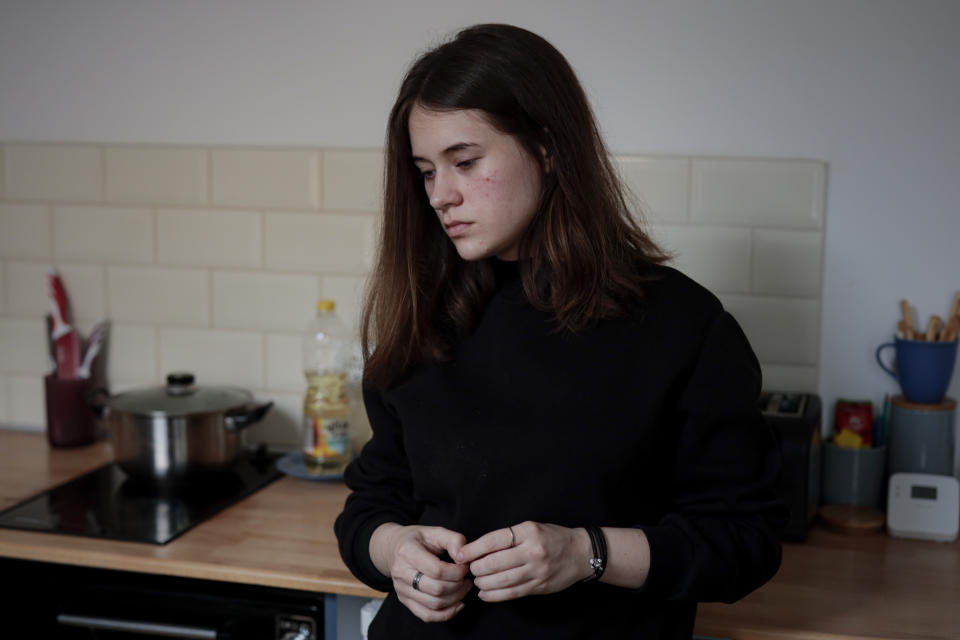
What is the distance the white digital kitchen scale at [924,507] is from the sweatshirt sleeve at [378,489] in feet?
2.95

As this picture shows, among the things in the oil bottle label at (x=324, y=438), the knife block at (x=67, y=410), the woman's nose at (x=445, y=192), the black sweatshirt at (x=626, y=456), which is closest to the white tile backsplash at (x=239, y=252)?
the knife block at (x=67, y=410)

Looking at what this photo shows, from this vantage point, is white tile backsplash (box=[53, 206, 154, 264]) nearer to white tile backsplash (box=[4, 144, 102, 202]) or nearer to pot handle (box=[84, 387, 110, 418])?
white tile backsplash (box=[4, 144, 102, 202])

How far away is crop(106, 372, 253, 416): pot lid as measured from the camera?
1888mm

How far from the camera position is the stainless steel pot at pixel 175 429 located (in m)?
1.89

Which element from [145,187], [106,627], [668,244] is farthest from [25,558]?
[668,244]

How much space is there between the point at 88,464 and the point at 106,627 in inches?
21.5

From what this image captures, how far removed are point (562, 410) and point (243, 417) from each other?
94cm

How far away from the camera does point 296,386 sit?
2178mm

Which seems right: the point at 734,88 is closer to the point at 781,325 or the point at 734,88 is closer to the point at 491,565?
the point at 781,325

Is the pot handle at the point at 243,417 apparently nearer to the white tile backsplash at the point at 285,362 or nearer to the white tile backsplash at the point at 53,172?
the white tile backsplash at the point at 285,362

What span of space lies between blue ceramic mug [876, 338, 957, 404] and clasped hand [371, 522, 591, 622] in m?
0.92

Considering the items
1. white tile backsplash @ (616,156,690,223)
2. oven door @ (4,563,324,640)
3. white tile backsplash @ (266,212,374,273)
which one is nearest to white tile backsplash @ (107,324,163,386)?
white tile backsplash @ (266,212,374,273)

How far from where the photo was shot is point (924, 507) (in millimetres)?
1767

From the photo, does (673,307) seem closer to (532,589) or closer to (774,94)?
(532,589)
